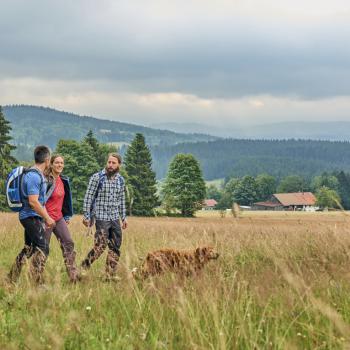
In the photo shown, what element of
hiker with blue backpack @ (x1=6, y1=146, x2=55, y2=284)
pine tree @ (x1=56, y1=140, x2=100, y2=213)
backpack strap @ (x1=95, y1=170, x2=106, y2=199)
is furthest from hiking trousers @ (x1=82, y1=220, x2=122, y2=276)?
pine tree @ (x1=56, y1=140, x2=100, y2=213)

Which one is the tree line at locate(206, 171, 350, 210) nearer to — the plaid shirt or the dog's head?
the plaid shirt

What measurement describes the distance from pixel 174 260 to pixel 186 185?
6478 cm

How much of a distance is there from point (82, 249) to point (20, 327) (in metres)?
6.72

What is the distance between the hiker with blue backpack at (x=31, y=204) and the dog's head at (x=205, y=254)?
1.95m

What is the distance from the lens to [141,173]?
2611 inches

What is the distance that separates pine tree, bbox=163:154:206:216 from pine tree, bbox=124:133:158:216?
439 cm

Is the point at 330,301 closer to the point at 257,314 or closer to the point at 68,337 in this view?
the point at 257,314

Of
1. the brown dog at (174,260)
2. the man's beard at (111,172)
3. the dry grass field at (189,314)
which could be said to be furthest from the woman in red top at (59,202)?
the dry grass field at (189,314)

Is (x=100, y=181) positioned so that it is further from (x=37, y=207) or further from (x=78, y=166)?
(x=78, y=166)

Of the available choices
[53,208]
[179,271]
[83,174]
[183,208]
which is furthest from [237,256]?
[183,208]

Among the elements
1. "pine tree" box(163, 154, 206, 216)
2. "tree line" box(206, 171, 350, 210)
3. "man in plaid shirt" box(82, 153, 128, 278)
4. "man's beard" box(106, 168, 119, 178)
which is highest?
"man's beard" box(106, 168, 119, 178)

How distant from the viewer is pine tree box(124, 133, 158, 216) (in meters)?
65.3

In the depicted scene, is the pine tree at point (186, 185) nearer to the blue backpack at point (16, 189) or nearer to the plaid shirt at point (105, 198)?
the plaid shirt at point (105, 198)

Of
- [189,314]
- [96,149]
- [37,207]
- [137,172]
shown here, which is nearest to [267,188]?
[137,172]
